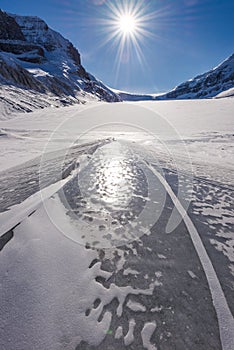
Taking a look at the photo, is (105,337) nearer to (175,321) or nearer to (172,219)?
(175,321)

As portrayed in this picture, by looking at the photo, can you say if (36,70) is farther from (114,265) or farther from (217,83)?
(217,83)

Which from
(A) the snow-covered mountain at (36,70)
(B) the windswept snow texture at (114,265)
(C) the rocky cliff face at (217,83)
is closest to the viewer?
(B) the windswept snow texture at (114,265)

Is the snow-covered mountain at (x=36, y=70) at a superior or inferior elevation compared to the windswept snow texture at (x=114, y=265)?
superior

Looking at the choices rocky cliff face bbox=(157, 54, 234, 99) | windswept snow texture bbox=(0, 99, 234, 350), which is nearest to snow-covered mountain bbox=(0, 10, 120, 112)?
windswept snow texture bbox=(0, 99, 234, 350)

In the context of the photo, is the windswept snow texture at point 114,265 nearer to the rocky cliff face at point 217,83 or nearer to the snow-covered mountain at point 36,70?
the snow-covered mountain at point 36,70

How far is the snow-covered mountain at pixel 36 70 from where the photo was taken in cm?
2562

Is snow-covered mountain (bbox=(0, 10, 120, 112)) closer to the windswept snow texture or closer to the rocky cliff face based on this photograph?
the windswept snow texture

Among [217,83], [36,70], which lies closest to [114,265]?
[36,70]

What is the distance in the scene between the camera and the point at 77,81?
6844cm

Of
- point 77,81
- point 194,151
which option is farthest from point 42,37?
point 194,151

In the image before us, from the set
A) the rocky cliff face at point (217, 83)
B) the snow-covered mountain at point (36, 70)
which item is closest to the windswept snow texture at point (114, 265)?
the snow-covered mountain at point (36, 70)

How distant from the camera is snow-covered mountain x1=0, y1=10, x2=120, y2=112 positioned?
84.1 feet

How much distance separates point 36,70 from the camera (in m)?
51.5

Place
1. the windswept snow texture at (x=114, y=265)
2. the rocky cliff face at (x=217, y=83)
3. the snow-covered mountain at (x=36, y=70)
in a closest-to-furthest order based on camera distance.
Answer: the windswept snow texture at (x=114, y=265), the snow-covered mountain at (x=36, y=70), the rocky cliff face at (x=217, y=83)
